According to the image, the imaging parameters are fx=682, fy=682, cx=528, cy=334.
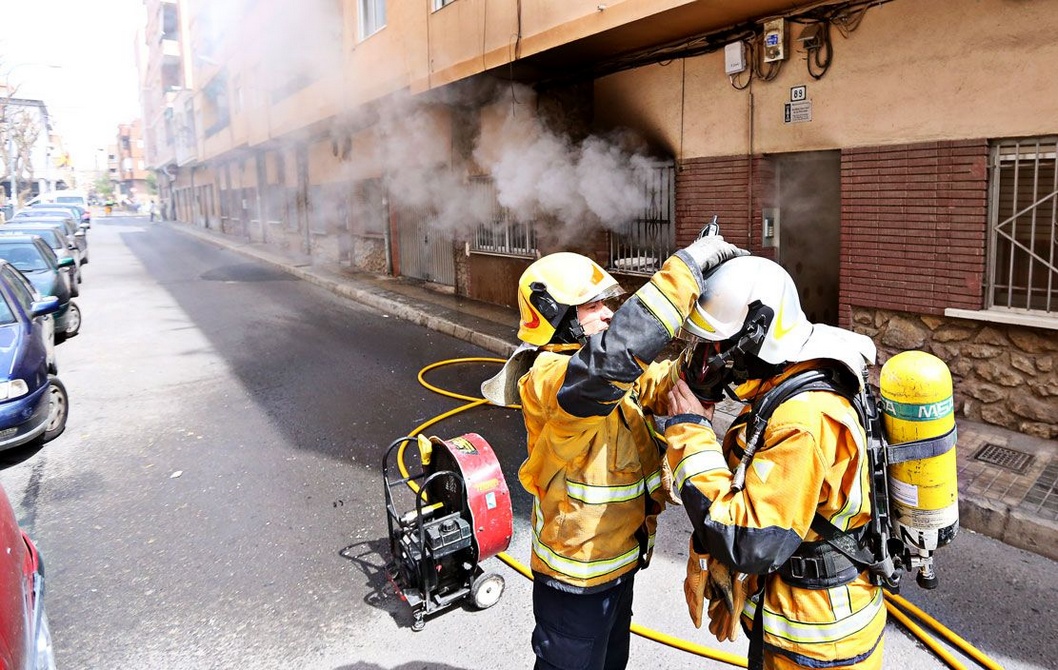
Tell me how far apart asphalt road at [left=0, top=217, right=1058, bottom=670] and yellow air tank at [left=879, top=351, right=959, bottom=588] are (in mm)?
1620

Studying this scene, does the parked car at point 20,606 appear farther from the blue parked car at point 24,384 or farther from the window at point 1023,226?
the window at point 1023,226

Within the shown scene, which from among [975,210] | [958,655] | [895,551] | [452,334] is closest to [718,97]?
[975,210]

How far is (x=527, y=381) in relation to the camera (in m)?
1.97

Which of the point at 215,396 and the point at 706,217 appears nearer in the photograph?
the point at 215,396

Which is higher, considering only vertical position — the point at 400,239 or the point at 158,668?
the point at 400,239

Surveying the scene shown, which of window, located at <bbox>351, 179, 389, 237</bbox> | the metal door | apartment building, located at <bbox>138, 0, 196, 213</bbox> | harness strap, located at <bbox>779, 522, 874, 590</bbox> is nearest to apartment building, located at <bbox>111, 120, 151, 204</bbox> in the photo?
apartment building, located at <bbox>138, 0, 196, 213</bbox>

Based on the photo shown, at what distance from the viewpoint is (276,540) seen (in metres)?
4.02

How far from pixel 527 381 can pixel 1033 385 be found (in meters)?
4.99

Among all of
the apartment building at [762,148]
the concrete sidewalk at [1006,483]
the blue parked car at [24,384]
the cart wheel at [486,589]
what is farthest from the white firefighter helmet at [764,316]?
the blue parked car at [24,384]

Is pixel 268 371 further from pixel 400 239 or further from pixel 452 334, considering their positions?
pixel 400 239

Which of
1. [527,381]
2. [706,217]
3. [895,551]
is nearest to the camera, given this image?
[895,551]

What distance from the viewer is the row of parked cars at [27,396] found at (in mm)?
2238

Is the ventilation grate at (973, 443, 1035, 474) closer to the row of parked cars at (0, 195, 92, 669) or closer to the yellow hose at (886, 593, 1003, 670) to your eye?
the yellow hose at (886, 593, 1003, 670)

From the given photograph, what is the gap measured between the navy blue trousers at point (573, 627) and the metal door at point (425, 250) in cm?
1108
